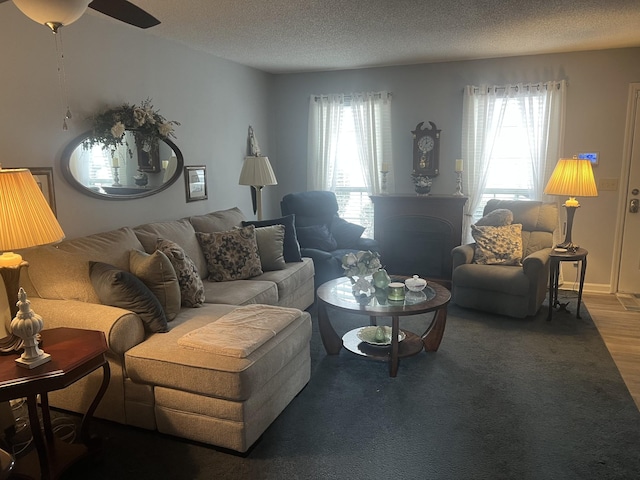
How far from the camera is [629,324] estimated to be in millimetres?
4035

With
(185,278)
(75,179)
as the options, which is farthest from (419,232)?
(75,179)

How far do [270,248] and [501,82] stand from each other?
10.1 feet

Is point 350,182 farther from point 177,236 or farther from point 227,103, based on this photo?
point 177,236

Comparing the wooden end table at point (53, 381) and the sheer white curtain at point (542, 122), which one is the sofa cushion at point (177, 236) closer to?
the wooden end table at point (53, 381)

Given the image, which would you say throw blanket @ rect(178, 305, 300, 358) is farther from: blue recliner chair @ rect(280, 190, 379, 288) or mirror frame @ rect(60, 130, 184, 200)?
blue recliner chair @ rect(280, 190, 379, 288)

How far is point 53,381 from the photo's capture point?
1886 mm

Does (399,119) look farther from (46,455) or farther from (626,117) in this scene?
(46,455)

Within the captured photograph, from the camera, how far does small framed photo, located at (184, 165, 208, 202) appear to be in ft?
14.4

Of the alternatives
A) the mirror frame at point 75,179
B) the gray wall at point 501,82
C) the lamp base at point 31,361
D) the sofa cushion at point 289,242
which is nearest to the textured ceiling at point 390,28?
the gray wall at point 501,82

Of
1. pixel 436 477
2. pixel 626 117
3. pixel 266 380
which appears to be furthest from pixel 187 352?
pixel 626 117

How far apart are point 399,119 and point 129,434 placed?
4.27 m

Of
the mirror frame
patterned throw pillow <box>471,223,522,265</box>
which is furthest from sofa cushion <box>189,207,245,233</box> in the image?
patterned throw pillow <box>471,223,522,265</box>

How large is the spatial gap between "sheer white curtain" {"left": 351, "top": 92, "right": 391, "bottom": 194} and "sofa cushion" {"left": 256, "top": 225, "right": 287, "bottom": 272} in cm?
182

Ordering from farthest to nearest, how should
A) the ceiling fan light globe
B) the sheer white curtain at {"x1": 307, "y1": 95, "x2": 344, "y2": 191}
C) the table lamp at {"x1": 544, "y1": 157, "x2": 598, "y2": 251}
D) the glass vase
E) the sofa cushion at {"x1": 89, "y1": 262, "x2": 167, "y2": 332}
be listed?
the sheer white curtain at {"x1": 307, "y1": 95, "x2": 344, "y2": 191}
the table lamp at {"x1": 544, "y1": 157, "x2": 598, "y2": 251}
the glass vase
the sofa cushion at {"x1": 89, "y1": 262, "x2": 167, "y2": 332}
the ceiling fan light globe
